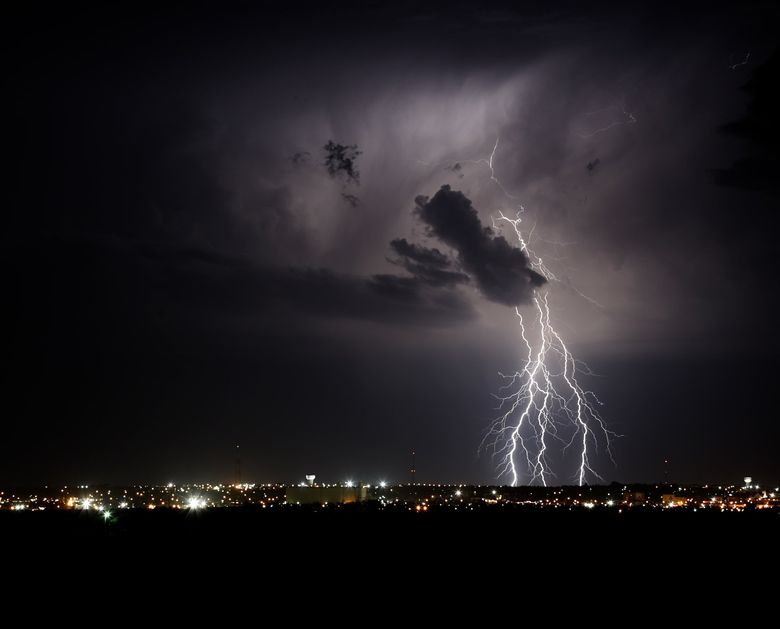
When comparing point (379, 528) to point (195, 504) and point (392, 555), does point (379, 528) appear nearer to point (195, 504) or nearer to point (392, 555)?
point (392, 555)

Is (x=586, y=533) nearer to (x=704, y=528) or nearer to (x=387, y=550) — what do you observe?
(x=704, y=528)

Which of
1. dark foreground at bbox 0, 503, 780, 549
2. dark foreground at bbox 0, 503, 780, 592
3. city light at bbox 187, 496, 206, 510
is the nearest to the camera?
dark foreground at bbox 0, 503, 780, 592

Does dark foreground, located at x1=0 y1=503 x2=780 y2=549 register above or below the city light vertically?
below

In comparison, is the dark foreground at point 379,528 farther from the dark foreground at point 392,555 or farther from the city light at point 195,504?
the city light at point 195,504

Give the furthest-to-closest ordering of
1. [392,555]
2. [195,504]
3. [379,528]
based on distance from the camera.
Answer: [195,504]
[379,528]
[392,555]

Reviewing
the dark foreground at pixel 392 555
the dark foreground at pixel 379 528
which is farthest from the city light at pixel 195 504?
the dark foreground at pixel 392 555

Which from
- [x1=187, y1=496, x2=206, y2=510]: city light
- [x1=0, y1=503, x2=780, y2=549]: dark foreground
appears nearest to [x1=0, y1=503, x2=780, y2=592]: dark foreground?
[x1=0, y1=503, x2=780, y2=549]: dark foreground

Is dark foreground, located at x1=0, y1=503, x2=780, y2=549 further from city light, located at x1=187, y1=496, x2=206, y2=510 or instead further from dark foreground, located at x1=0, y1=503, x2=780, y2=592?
city light, located at x1=187, y1=496, x2=206, y2=510

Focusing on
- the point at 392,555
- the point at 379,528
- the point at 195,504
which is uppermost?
the point at 195,504

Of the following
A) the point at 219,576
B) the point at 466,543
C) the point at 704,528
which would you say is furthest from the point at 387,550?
the point at 704,528

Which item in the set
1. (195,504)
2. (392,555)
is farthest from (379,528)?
(195,504)

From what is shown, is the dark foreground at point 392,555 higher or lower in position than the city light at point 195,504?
lower

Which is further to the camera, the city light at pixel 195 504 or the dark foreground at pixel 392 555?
the city light at pixel 195 504
